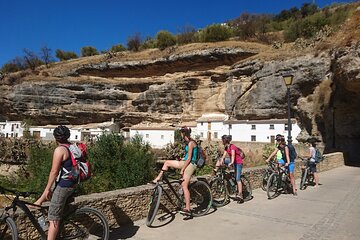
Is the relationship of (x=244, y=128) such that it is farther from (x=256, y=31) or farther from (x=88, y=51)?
(x=88, y=51)

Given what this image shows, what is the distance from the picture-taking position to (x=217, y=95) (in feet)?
166

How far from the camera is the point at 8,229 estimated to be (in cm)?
365

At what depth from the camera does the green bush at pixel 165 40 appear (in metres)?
65.1

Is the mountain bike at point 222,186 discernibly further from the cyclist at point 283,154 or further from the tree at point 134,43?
the tree at point 134,43

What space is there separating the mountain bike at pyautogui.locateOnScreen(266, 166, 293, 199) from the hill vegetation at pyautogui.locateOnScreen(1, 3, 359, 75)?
40.2 m

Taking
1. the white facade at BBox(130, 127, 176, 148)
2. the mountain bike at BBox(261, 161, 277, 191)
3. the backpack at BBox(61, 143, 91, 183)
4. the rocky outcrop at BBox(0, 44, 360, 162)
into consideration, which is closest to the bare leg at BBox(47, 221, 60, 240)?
the backpack at BBox(61, 143, 91, 183)

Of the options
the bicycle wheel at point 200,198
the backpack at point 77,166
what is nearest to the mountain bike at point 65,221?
the backpack at point 77,166

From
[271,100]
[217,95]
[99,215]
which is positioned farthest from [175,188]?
[217,95]

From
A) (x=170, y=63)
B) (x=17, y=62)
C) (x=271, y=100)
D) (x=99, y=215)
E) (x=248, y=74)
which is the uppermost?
(x=17, y=62)

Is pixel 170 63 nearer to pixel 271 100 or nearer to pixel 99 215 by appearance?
pixel 271 100

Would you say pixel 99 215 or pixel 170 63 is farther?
pixel 170 63

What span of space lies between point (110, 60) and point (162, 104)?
17.2m

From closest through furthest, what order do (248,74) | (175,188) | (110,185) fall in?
(175,188) → (110,185) → (248,74)

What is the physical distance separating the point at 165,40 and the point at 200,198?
62.4 metres
